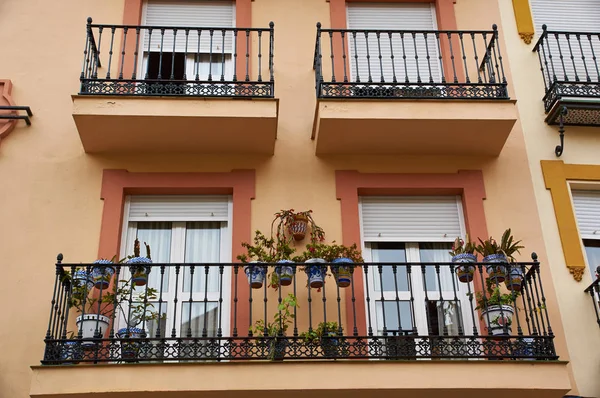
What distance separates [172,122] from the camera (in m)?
9.35

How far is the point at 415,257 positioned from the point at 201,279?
2627 millimetres

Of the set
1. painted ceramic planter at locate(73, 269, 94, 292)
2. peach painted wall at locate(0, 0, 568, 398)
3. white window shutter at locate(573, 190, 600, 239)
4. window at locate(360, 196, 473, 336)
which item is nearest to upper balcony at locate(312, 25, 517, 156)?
peach painted wall at locate(0, 0, 568, 398)

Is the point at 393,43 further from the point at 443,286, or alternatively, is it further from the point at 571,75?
the point at 443,286

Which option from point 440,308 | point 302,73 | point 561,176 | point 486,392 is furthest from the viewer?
point 302,73

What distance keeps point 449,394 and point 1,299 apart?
200 inches

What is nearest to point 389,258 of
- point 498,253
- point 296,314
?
point 498,253

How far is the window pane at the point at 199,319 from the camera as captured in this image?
8.91 meters

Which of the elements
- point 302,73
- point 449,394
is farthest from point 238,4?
point 449,394

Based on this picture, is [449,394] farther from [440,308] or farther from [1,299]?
[1,299]

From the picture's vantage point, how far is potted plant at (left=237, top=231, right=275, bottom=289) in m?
8.45

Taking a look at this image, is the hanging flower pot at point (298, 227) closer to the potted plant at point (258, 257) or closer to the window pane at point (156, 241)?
the potted plant at point (258, 257)

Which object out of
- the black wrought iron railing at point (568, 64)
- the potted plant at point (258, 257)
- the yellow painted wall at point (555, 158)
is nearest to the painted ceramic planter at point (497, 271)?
the yellow painted wall at point (555, 158)

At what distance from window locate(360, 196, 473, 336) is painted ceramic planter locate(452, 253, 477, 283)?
316 millimetres

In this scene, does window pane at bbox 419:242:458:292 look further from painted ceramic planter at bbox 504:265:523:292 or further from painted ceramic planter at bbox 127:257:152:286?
painted ceramic planter at bbox 127:257:152:286
